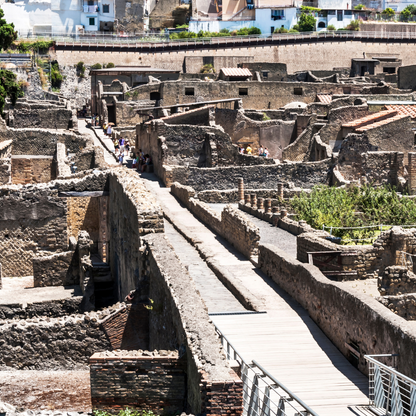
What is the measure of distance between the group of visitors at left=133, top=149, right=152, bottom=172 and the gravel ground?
20.6 m

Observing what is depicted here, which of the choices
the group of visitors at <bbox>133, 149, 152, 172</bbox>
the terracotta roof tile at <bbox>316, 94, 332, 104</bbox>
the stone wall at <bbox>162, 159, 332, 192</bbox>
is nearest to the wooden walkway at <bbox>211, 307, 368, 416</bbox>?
the stone wall at <bbox>162, 159, 332, 192</bbox>

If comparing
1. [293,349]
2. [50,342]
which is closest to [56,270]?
[50,342]

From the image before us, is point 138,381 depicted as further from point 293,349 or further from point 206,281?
A: point 206,281

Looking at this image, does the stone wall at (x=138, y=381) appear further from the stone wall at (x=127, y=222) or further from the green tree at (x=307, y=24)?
the green tree at (x=307, y=24)

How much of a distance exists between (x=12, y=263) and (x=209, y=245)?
447cm

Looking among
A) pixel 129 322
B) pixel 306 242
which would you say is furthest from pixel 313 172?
pixel 129 322

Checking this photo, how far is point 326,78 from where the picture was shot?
52656 mm

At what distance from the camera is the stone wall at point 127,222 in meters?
12.1

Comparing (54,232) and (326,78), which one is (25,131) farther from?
(326,78)

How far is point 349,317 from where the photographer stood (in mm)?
9500

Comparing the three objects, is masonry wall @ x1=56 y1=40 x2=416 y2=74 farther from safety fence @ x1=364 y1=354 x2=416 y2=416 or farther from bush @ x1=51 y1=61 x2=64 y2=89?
safety fence @ x1=364 y1=354 x2=416 y2=416

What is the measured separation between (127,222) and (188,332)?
5.75 metres

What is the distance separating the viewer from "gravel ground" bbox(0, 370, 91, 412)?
31.8 ft

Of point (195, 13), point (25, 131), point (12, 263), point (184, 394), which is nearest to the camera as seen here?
point (184, 394)
